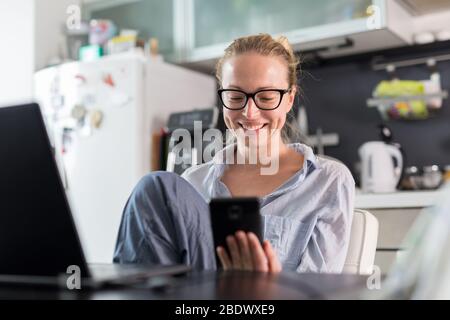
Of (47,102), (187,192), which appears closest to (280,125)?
(187,192)

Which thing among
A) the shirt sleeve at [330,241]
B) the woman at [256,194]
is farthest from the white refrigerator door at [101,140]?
the shirt sleeve at [330,241]

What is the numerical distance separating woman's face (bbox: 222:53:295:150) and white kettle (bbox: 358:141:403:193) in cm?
114

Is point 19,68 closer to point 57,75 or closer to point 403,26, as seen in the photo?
point 57,75

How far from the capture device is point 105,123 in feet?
9.64

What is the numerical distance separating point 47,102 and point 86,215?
64 cm

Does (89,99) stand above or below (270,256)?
above

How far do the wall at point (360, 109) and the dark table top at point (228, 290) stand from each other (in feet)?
6.99

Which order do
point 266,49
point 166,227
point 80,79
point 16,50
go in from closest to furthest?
point 166,227, point 266,49, point 80,79, point 16,50

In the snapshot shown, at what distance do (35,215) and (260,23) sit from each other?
7.94 feet

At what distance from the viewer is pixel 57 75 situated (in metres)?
3.07

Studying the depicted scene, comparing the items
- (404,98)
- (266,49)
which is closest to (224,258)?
(266,49)

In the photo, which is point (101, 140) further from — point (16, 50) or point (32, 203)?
point (32, 203)

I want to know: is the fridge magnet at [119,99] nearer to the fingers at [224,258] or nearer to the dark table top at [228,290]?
the fingers at [224,258]

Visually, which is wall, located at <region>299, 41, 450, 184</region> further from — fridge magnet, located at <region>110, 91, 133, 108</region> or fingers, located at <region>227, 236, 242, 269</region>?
fingers, located at <region>227, 236, 242, 269</region>
